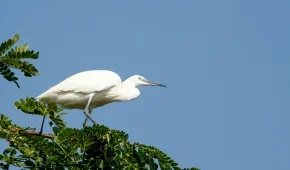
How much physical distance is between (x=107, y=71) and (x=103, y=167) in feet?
22.3

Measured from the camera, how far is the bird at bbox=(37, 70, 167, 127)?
10.5 m

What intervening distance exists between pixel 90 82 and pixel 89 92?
0.17 metres

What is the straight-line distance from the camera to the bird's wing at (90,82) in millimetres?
10691

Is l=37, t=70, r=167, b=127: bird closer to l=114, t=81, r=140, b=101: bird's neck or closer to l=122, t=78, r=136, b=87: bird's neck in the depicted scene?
l=114, t=81, r=140, b=101: bird's neck

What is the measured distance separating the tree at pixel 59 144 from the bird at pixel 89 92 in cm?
549

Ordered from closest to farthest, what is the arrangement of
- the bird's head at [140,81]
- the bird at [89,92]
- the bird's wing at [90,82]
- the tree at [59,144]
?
1. the tree at [59,144]
2. the bird at [89,92]
3. the bird's wing at [90,82]
4. the bird's head at [140,81]

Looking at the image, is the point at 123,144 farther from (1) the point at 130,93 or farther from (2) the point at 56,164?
(1) the point at 130,93

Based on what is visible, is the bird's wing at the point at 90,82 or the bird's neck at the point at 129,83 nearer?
the bird's wing at the point at 90,82

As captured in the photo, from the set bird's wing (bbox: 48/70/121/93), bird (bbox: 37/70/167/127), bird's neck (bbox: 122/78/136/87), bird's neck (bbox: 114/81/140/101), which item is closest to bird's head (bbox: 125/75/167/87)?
bird's neck (bbox: 122/78/136/87)

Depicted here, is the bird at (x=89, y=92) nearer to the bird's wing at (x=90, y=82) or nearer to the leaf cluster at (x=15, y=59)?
the bird's wing at (x=90, y=82)

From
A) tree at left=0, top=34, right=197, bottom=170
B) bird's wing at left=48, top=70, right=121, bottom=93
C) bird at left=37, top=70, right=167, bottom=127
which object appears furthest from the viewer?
bird's wing at left=48, top=70, right=121, bottom=93

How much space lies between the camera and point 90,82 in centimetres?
1097

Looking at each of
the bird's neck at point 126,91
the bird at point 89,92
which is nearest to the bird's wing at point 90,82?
the bird at point 89,92

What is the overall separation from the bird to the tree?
18.0 ft
